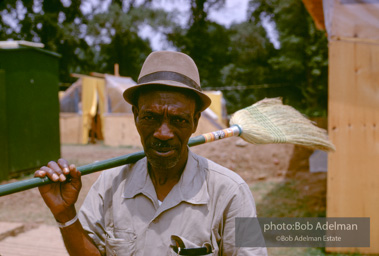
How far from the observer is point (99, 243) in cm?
181

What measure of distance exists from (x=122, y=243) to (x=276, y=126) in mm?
1842

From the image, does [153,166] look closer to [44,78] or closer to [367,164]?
[367,164]

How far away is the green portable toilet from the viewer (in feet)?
25.1

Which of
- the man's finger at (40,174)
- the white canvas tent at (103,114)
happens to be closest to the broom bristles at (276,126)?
the man's finger at (40,174)

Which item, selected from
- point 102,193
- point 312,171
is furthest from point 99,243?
point 312,171

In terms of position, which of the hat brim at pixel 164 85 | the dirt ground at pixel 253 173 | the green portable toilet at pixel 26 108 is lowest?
the dirt ground at pixel 253 173

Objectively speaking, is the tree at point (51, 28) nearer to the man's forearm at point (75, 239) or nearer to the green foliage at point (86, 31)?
the green foliage at point (86, 31)

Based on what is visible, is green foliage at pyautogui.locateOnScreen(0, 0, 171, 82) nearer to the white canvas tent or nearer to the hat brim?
the white canvas tent

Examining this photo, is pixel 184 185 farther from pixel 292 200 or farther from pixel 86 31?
pixel 86 31

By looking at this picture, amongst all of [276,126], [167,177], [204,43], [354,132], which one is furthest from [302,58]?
[167,177]

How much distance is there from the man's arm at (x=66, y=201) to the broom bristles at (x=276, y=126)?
1500 mm

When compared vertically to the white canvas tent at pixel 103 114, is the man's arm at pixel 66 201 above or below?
above

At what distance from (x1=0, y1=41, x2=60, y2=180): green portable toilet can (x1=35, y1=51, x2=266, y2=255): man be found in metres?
6.54

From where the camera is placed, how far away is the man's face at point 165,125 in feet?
5.54
